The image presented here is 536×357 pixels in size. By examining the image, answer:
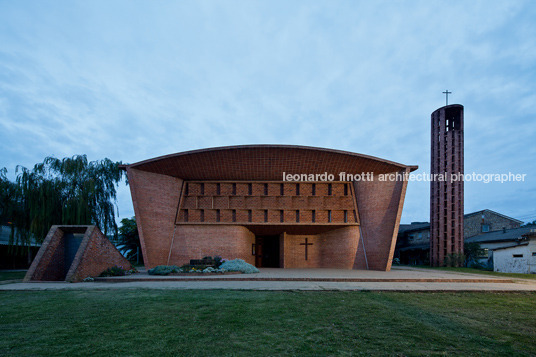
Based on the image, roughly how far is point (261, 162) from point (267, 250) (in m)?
10.7

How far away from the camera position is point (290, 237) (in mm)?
26781

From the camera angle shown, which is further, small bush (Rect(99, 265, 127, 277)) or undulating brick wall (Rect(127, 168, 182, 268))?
undulating brick wall (Rect(127, 168, 182, 268))

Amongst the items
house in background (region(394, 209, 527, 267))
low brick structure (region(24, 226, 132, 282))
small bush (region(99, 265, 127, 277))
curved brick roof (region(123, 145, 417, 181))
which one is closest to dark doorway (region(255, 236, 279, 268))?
curved brick roof (region(123, 145, 417, 181))

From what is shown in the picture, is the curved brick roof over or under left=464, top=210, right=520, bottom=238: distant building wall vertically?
over

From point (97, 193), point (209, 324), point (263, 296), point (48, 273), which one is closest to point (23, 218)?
point (97, 193)

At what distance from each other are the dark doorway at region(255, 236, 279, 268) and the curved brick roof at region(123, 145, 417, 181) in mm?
7957

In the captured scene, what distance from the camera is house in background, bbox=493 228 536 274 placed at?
24.8 metres

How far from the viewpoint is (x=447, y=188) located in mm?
31906

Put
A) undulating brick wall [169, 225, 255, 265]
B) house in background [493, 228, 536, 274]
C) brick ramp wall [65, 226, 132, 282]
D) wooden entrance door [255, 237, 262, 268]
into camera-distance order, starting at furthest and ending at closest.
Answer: wooden entrance door [255, 237, 262, 268], house in background [493, 228, 536, 274], undulating brick wall [169, 225, 255, 265], brick ramp wall [65, 226, 132, 282]

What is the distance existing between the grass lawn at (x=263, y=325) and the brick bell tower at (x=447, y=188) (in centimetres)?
2390

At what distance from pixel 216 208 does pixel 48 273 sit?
10.8 metres

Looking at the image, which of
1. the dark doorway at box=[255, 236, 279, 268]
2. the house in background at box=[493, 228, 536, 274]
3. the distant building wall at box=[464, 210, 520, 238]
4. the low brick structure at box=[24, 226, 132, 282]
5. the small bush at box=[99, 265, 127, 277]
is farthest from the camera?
the distant building wall at box=[464, 210, 520, 238]

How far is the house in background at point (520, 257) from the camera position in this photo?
2481cm

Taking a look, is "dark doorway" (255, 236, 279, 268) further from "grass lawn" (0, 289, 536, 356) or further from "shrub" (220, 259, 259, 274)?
"grass lawn" (0, 289, 536, 356)
